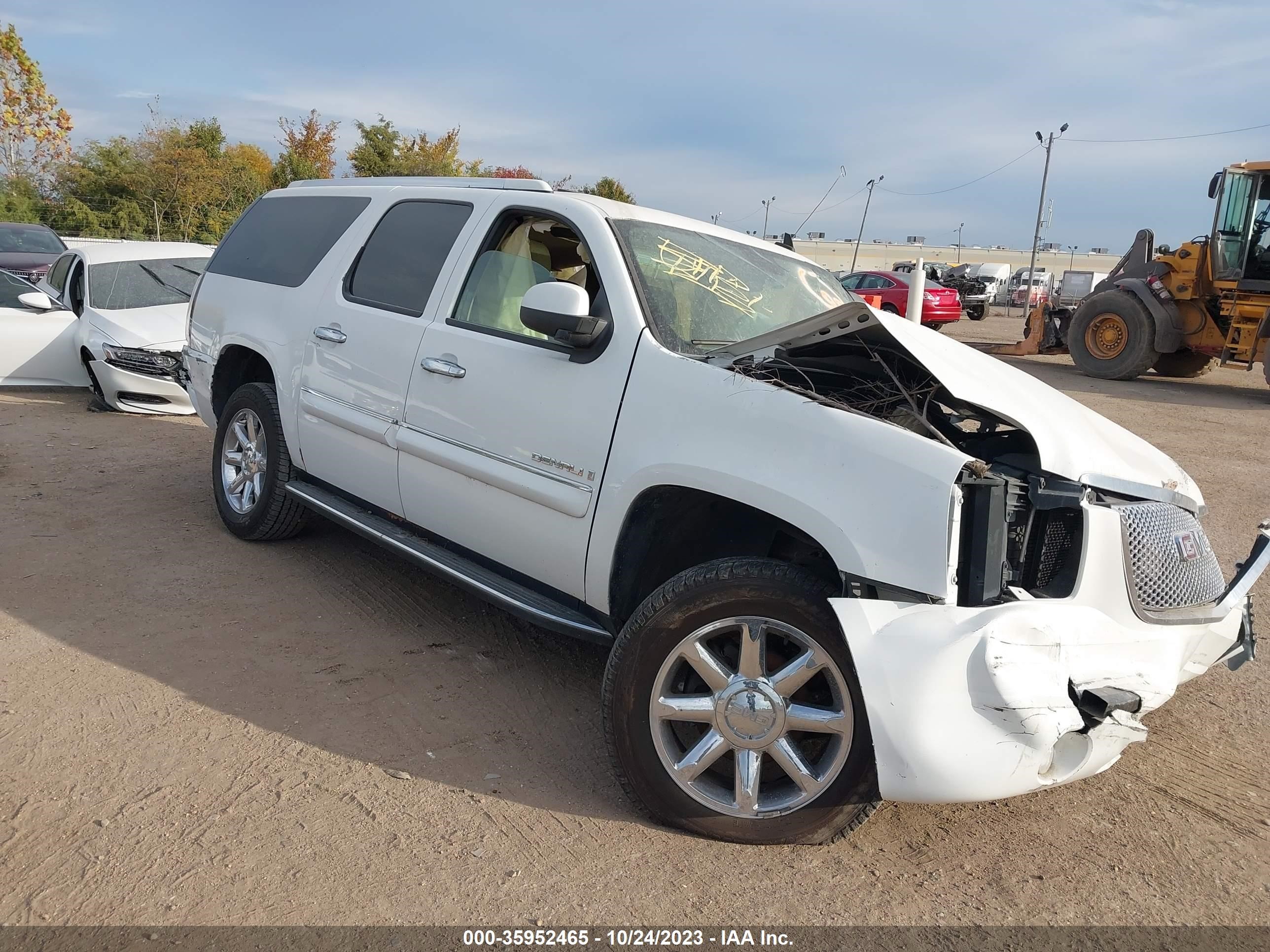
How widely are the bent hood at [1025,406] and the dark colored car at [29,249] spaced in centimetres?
1613

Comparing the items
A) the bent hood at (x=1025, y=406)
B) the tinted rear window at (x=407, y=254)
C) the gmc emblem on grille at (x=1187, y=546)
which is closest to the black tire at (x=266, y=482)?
the tinted rear window at (x=407, y=254)

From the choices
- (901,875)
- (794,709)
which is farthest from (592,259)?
(901,875)

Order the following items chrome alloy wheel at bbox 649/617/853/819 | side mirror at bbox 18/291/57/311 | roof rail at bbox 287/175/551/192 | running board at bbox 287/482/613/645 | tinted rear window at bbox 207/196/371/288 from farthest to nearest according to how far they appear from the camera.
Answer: side mirror at bbox 18/291/57/311 < tinted rear window at bbox 207/196/371/288 < roof rail at bbox 287/175/551/192 < running board at bbox 287/482/613/645 < chrome alloy wheel at bbox 649/617/853/819

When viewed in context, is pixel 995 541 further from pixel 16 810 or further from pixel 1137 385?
pixel 1137 385

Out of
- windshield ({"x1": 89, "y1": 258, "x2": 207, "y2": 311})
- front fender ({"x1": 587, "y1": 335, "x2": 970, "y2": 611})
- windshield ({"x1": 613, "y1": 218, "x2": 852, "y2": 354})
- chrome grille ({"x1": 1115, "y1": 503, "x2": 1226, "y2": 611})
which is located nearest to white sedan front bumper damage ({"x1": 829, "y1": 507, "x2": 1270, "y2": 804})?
front fender ({"x1": 587, "y1": 335, "x2": 970, "y2": 611})

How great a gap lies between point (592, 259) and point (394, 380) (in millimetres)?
1063

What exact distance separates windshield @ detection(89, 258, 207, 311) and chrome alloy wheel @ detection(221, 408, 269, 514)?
16.5 ft

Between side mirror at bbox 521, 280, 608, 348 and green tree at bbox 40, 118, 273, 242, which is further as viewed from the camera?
green tree at bbox 40, 118, 273, 242

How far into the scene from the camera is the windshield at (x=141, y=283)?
9.62m

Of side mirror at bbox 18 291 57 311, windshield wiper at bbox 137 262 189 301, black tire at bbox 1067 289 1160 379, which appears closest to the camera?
side mirror at bbox 18 291 57 311

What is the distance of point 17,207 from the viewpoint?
31.2 metres

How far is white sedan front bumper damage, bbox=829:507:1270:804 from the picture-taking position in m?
2.54

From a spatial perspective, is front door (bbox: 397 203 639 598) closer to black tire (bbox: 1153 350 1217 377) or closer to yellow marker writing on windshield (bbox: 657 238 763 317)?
yellow marker writing on windshield (bbox: 657 238 763 317)

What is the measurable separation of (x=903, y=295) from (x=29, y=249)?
19184 mm
